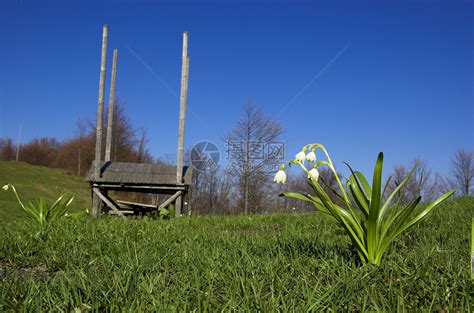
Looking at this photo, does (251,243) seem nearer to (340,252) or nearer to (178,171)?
(340,252)

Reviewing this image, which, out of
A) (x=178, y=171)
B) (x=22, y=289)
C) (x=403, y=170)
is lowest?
(x=22, y=289)

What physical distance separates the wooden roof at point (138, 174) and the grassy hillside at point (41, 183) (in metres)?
14.9

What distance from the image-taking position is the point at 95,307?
153cm

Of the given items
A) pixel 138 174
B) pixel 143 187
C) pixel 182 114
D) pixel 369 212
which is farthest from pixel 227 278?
pixel 143 187

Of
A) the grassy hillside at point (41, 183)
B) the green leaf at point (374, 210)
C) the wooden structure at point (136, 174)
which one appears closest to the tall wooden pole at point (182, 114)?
the wooden structure at point (136, 174)

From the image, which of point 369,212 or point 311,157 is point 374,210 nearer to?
point 369,212

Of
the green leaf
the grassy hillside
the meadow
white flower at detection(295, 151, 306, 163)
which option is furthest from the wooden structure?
the grassy hillside

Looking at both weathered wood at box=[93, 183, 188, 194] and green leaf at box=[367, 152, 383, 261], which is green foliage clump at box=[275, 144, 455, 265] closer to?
green leaf at box=[367, 152, 383, 261]

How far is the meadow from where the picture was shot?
64.1 inches

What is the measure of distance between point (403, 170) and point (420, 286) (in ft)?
86.1

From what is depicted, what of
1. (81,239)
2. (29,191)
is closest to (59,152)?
(29,191)

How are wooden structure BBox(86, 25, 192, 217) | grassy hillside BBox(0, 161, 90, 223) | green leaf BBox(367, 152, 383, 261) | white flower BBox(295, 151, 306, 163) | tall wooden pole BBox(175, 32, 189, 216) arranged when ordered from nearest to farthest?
green leaf BBox(367, 152, 383, 261) < white flower BBox(295, 151, 306, 163) < tall wooden pole BBox(175, 32, 189, 216) < wooden structure BBox(86, 25, 192, 217) < grassy hillside BBox(0, 161, 90, 223)

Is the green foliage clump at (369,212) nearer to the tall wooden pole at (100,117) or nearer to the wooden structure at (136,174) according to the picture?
the wooden structure at (136,174)

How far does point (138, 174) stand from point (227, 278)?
346 inches
